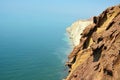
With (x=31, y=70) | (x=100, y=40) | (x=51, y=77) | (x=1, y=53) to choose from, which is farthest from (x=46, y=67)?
(x=100, y=40)

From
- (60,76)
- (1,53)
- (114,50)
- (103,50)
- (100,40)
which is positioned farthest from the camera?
(1,53)

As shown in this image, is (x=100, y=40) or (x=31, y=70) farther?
(x=31, y=70)

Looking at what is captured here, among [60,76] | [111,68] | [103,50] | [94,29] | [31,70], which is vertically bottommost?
[111,68]

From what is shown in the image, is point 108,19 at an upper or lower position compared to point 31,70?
lower

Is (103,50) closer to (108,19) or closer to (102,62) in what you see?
(102,62)

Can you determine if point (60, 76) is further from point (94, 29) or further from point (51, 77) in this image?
point (94, 29)

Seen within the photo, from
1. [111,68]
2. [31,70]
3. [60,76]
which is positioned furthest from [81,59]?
[31,70]

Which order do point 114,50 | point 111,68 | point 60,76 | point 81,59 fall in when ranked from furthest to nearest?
point 60,76, point 81,59, point 114,50, point 111,68
